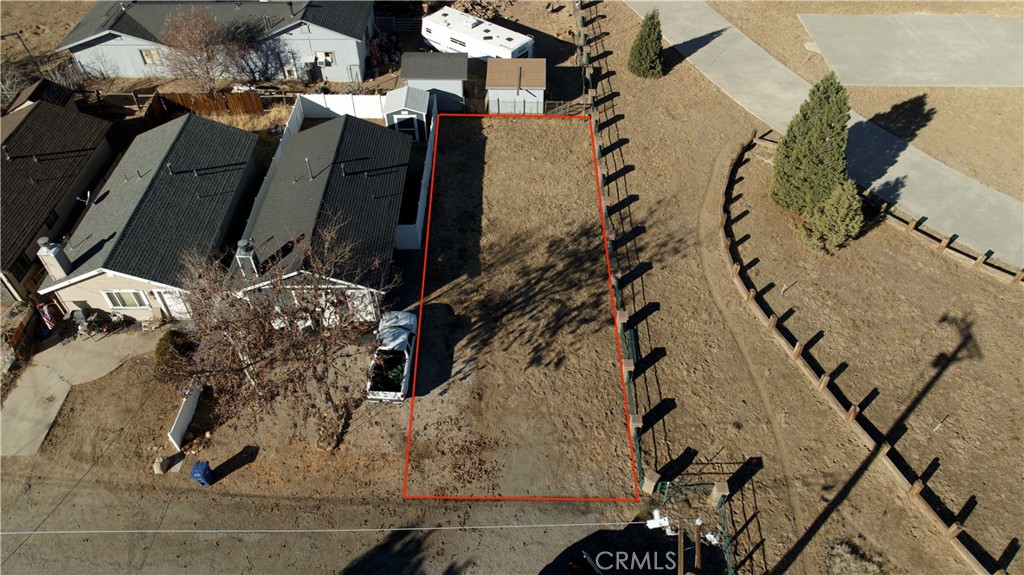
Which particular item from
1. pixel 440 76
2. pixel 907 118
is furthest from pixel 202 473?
pixel 907 118

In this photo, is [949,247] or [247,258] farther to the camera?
[949,247]

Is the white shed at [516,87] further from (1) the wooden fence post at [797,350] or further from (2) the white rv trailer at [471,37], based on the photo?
(1) the wooden fence post at [797,350]

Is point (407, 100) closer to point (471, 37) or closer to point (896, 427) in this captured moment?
point (471, 37)

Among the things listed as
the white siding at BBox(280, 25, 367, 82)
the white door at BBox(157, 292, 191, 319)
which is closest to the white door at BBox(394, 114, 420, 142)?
the white siding at BBox(280, 25, 367, 82)

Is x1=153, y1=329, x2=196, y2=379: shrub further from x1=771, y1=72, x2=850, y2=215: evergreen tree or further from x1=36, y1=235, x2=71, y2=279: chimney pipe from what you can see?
x1=771, y1=72, x2=850, y2=215: evergreen tree

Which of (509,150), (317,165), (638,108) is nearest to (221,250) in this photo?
(317,165)

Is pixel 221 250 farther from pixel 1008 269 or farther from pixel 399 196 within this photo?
pixel 1008 269
